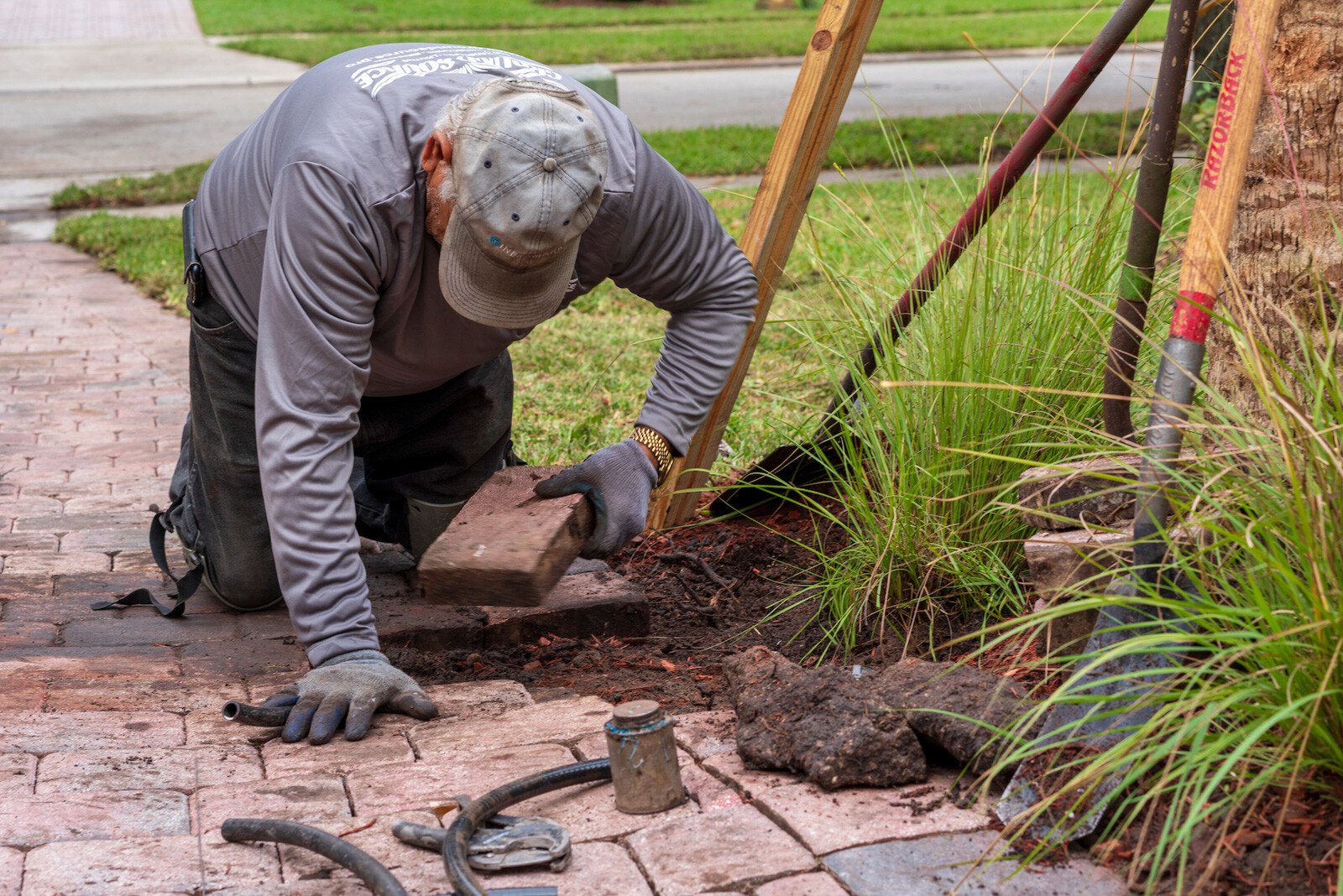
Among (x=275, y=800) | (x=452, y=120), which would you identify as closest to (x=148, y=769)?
(x=275, y=800)

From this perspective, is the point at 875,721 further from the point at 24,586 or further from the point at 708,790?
the point at 24,586

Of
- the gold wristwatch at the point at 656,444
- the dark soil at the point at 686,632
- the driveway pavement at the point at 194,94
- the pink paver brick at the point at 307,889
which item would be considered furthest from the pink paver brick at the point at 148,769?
the driveway pavement at the point at 194,94

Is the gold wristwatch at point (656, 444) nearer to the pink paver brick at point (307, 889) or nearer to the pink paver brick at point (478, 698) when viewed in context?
Result: the pink paver brick at point (478, 698)

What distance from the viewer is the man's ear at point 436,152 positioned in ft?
8.21

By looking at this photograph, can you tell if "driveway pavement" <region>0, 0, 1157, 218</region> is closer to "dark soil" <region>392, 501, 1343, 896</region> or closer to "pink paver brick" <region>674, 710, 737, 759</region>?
"dark soil" <region>392, 501, 1343, 896</region>

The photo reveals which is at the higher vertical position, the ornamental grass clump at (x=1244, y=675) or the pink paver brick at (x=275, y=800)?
the ornamental grass clump at (x=1244, y=675)

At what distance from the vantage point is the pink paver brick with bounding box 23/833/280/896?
1939mm

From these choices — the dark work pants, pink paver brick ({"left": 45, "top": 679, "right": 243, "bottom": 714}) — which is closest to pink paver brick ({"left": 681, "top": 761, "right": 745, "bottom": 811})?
pink paver brick ({"left": 45, "top": 679, "right": 243, "bottom": 714})

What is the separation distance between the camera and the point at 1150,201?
8.60ft

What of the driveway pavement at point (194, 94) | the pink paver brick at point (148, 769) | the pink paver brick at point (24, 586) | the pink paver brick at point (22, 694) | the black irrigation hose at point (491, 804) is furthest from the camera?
the driveway pavement at point (194, 94)

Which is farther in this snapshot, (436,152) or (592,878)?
(436,152)

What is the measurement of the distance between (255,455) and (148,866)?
5.02ft

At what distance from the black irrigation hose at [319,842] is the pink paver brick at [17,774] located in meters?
0.44

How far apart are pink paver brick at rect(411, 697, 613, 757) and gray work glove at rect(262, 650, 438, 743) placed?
7 centimetres
